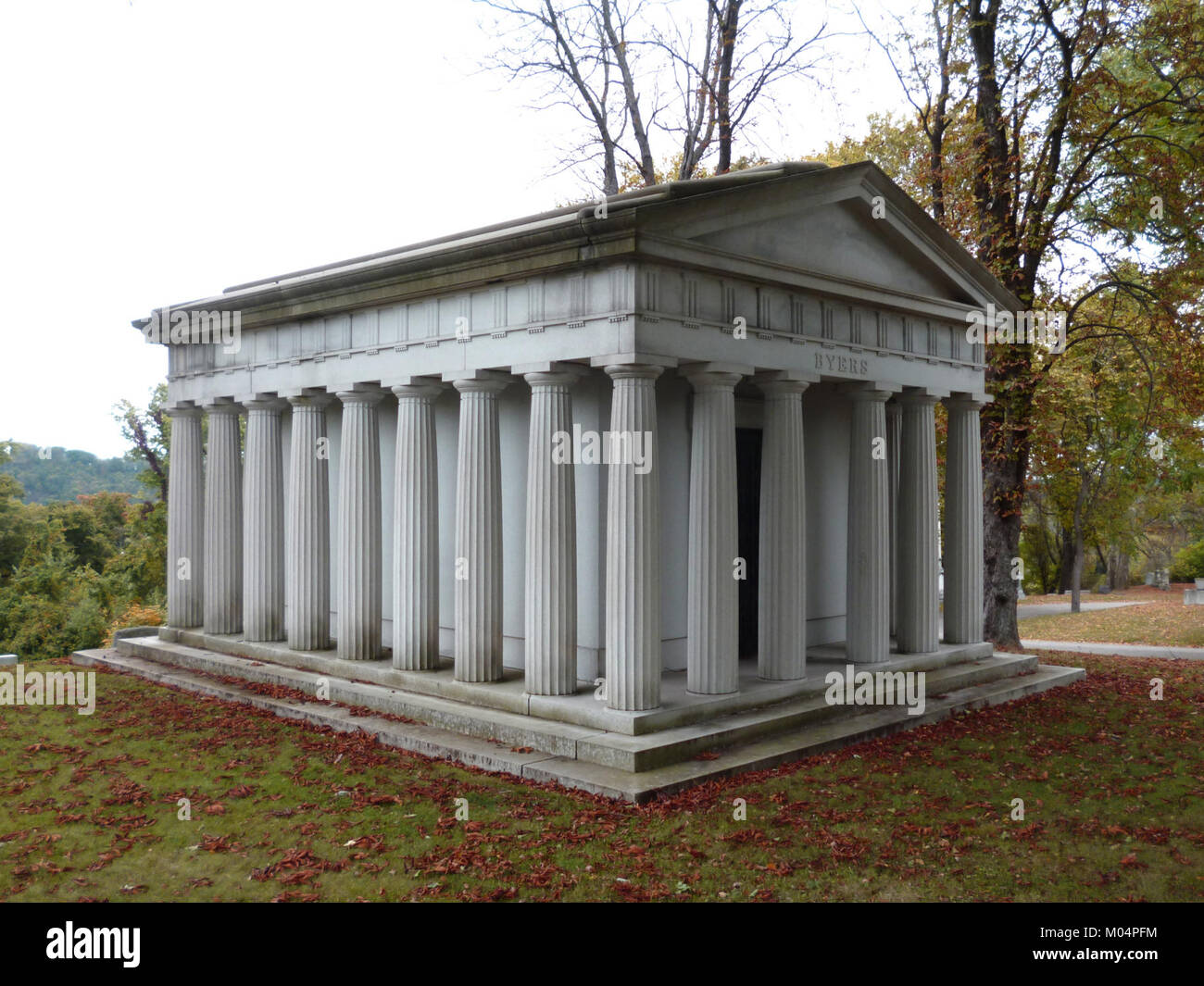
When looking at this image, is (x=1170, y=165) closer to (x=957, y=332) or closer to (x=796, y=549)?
(x=957, y=332)

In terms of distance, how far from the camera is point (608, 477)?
11570mm

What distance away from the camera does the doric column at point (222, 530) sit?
16.8m

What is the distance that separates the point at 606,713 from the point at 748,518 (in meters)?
5.31

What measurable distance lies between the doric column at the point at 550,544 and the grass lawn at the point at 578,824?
72.1 inches

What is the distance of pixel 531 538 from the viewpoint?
11648 mm

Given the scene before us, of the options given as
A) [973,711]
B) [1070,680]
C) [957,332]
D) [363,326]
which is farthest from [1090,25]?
[363,326]

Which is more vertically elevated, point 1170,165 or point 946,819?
point 1170,165

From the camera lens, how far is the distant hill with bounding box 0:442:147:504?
78375 mm

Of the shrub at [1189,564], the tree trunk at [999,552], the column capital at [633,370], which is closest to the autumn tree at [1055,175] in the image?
the tree trunk at [999,552]

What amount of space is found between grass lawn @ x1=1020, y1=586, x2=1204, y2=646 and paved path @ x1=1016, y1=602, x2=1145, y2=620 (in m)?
0.92

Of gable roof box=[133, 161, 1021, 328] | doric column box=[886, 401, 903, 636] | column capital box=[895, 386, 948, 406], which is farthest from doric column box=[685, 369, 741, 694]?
doric column box=[886, 401, 903, 636]

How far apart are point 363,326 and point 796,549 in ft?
22.6

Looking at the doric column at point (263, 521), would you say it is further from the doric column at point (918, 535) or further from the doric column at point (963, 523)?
the doric column at point (963, 523)

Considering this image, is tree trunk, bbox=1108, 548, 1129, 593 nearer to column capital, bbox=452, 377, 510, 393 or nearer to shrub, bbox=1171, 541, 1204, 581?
shrub, bbox=1171, 541, 1204, 581
